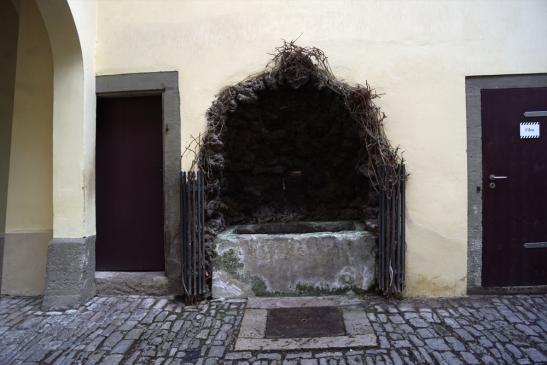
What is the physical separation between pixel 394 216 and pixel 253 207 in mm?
1741

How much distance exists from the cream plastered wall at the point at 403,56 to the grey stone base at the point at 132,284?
1.30m

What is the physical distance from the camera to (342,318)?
318 cm

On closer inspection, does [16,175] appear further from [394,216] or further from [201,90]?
[394,216]

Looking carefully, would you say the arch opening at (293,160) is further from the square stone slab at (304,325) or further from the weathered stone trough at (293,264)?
the square stone slab at (304,325)

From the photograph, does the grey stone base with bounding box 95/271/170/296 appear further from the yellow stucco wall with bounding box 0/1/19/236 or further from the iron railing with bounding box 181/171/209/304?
the yellow stucco wall with bounding box 0/1/19/236

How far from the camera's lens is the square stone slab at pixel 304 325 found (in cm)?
279

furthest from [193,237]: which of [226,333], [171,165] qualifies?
[226,333]

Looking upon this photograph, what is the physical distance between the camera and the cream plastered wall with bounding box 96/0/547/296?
367 centimetres

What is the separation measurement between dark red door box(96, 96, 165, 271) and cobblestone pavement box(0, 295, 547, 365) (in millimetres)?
516

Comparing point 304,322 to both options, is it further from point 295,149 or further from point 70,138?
point 70,138

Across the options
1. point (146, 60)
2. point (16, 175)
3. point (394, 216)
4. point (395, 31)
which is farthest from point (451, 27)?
point (16, 175)

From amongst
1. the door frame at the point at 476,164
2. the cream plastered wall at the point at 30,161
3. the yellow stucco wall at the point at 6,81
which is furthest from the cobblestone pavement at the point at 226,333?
the yellow stucco wall at the point at 6,81

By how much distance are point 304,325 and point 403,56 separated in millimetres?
2841

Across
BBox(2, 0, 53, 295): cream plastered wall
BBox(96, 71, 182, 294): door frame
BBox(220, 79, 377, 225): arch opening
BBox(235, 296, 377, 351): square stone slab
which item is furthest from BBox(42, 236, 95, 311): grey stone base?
BBox(235, 296, 377, 351): square stone slab
